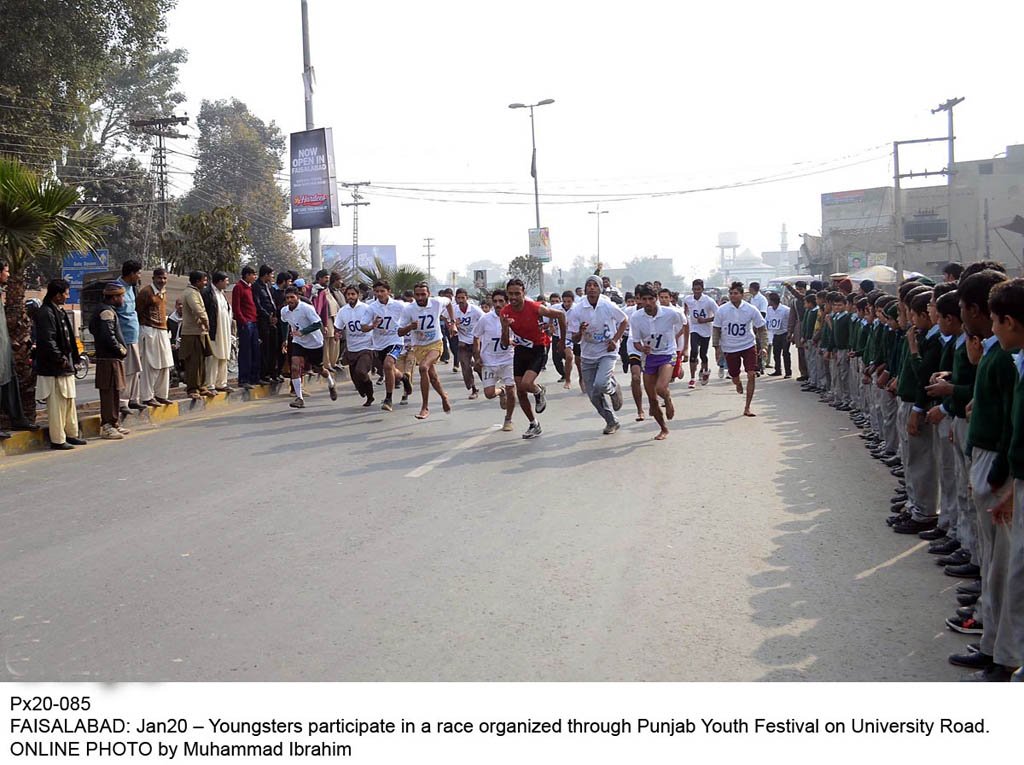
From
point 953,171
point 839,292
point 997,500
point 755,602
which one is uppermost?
point 953,171

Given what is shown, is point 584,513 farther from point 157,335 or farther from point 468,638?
point 157,335

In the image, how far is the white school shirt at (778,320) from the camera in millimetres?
20170

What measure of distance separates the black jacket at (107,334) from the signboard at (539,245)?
36836 millimetres

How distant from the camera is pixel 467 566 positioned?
6285 mm

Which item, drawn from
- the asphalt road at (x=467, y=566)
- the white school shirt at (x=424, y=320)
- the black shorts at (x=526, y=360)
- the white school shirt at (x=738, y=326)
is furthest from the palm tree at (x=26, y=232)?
the white school shirt at (x=738, y=326)

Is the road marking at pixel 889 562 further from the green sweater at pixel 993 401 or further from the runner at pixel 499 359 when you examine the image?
the runner at pixel 499 359

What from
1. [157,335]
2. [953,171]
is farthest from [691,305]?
[953,171]

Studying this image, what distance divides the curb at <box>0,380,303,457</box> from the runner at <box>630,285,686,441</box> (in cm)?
660

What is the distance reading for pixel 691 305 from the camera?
20266 mm

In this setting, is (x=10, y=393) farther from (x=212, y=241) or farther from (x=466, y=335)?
(x=212, y=241)

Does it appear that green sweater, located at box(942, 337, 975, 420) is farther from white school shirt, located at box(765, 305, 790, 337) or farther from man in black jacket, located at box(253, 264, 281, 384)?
white school shirt, located at box(765, 305, 790, 337)
